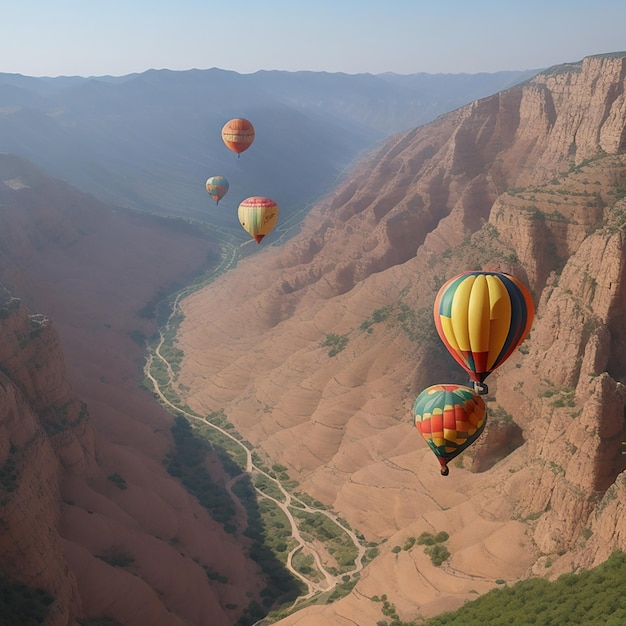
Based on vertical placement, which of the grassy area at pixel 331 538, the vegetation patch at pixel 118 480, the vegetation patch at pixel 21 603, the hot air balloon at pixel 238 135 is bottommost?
the grassy area at pixel 331 538

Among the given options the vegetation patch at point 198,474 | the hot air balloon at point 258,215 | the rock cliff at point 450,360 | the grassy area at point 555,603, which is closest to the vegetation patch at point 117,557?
the rock cliff at point 450,360

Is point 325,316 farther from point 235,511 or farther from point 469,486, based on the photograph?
point 469,486

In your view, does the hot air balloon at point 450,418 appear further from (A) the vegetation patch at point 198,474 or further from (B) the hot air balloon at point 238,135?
(B) the hot air balloon at point 238,135

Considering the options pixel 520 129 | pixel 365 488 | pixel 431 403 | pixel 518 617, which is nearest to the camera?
pixel 518 617

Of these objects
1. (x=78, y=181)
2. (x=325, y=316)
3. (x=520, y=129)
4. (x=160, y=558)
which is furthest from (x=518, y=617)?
(x=78, y=181)

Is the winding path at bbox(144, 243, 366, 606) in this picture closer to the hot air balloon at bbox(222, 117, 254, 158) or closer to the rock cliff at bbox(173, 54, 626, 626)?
the rock cliff at bbox(173, 54, 626, 626)

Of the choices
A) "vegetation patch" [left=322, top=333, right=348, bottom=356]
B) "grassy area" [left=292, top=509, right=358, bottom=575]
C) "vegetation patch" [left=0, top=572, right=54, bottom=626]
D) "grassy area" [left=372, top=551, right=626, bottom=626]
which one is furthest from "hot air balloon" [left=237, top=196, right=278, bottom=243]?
"grassy area" [left=372, top=551, right=626, bottom=626]

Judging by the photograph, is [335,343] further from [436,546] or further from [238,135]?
[436,546]
